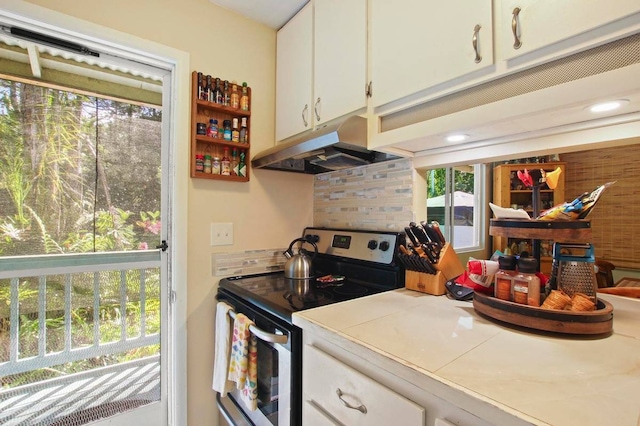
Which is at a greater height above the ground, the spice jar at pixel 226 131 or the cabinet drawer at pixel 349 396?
the spice jar at pixel 226 131

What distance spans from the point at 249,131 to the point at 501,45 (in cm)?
124

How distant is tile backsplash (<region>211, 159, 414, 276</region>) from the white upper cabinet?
39 cm

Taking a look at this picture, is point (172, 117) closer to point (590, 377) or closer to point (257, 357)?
point (257, 357)

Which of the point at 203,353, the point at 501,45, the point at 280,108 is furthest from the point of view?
the point at 280,108

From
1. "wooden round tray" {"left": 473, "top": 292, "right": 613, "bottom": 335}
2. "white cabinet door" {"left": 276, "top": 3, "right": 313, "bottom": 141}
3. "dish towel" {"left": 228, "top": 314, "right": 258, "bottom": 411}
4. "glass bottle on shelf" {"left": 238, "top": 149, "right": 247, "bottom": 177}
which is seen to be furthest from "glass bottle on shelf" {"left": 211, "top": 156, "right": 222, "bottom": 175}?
"wooden round tray" {"left": 473, "top": 292, "right": 613, "bottom": 335}

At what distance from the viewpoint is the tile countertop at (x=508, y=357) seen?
19.0 inches

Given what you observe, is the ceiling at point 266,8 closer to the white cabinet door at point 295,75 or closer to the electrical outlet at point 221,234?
the white cabinet door at point 295,75

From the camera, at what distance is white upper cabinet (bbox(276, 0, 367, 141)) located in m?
Answer: 1.24

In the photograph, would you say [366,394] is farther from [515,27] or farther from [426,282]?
[515,27]

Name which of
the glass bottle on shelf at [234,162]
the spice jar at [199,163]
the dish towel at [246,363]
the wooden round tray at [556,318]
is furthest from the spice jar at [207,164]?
the wooden round tray at [556,318]

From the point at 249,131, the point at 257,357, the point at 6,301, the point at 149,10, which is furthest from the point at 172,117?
the point at 257,357

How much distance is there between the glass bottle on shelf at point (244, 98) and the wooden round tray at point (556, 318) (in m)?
1.50

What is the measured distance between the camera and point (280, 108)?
1729 millimetres

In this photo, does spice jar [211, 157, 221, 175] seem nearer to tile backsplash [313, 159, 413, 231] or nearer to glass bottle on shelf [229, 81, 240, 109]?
glass bottle on shelf [229, 81, 240, 109]
